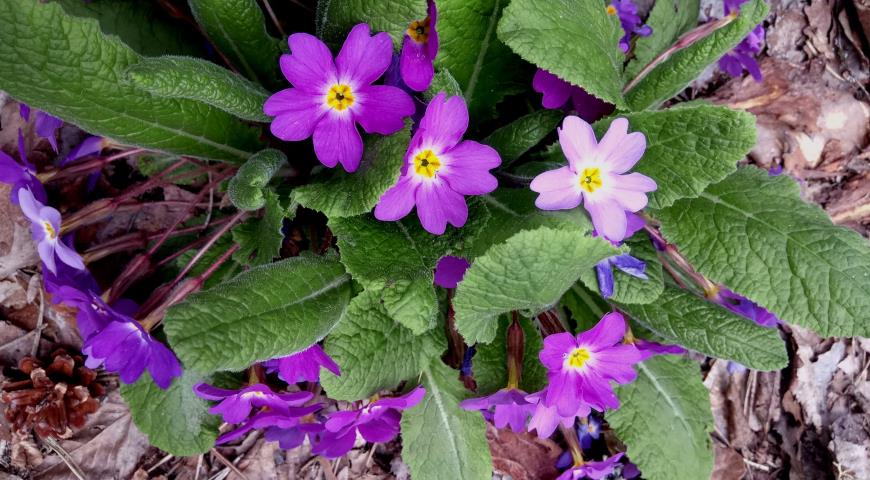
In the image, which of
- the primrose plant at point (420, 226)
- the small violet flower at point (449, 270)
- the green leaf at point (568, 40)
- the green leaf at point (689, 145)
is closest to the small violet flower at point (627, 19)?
the primrose plant at point (420, 226)

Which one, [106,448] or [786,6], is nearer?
[106,448]

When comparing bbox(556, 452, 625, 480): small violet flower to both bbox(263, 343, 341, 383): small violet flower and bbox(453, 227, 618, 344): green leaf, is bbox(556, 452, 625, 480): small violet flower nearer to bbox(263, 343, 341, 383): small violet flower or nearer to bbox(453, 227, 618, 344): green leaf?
bbox(453, 227, 618, 344): green leaf

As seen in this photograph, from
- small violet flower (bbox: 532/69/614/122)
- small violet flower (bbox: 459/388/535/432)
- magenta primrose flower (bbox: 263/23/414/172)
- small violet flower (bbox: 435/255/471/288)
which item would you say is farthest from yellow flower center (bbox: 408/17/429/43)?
small violet flower (bbox: 459/388/535/432)

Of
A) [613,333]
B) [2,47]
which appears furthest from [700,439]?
[2,47]

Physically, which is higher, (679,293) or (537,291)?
(537,291)

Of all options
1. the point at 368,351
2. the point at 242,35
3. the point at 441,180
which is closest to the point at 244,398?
the point at 368,351

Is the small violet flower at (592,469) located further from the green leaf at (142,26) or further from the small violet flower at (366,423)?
the green leaf at (142,26)

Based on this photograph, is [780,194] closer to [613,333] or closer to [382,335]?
[613,333]
